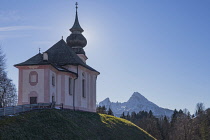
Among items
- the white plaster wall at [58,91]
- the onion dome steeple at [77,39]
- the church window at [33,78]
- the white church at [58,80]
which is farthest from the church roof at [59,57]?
the onion dome steeple at [77,39]

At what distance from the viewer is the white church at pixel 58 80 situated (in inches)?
1609

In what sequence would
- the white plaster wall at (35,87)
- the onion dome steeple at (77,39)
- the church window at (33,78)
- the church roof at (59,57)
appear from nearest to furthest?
the white plaster wall at (35,87) → the church window at (33,78) → the church roof at (59,57) → the onion dome steeple at (77,39)

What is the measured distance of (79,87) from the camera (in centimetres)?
4653

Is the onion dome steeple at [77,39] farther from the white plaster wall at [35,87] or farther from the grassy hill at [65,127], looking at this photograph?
the grassy hill at [65,127]

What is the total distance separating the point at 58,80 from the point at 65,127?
38.9 feet

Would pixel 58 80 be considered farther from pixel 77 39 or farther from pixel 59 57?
pixel 77 39

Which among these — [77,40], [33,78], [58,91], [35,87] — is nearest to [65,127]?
[35,87]

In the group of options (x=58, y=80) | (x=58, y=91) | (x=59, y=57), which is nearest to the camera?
(x=58, y=91)

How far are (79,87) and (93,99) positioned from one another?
4802 millimetres

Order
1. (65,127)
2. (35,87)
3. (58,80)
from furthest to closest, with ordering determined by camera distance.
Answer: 1. (58,80)
2. (35,87)
3. (65,127)

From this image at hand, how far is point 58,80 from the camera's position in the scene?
43719 mm

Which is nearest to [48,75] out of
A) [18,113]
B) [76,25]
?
[18,113]

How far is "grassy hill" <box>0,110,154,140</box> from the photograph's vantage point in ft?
90.4

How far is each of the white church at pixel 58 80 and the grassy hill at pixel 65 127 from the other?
353 centimetres
